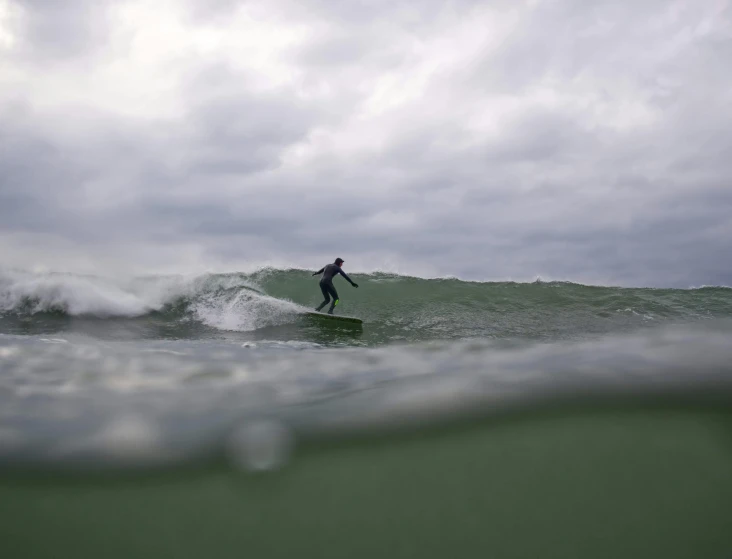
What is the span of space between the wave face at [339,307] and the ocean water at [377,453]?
802 cm

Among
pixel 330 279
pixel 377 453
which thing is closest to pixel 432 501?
pixel 377 453

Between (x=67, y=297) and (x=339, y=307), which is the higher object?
(x=67, y=297)

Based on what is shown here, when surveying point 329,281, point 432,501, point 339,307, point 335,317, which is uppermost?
point 329,281

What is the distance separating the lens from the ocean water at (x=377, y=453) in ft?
7.75

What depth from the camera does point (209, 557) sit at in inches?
89.9

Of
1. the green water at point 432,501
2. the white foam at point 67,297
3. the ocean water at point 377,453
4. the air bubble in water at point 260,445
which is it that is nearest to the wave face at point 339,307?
the white foam at point 67,297

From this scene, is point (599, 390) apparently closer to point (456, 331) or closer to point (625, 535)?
point (625, 535)

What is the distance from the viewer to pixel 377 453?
2.87 m

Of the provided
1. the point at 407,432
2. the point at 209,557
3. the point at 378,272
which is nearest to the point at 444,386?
the point at 407,432

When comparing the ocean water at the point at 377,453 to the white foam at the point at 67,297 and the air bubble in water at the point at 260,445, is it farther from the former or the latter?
the white foam at the point at 67,297

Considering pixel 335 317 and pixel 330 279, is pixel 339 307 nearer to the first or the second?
pixel 330 279

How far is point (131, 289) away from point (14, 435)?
55.9 ft

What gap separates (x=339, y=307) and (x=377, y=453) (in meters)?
15.4

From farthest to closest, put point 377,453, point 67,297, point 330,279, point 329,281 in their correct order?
point 67,297 → point 330,279 → point 329,281 → point 377,453
